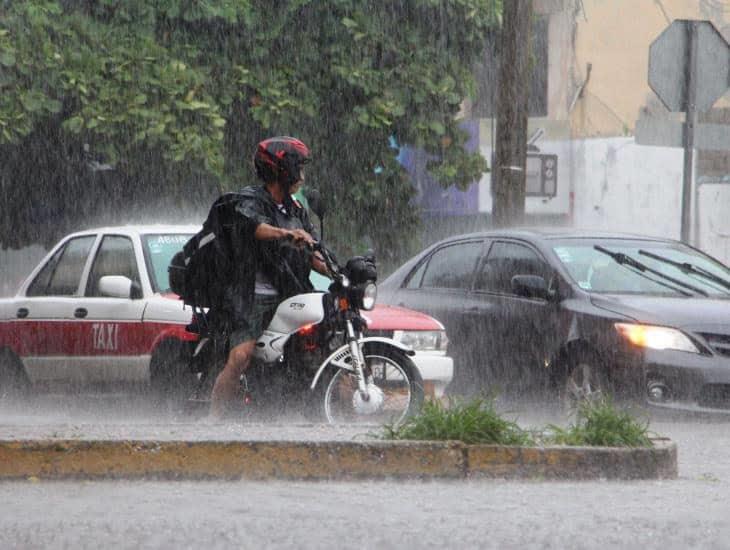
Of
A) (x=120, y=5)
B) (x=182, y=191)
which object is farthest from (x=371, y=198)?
(x=120, y=5)

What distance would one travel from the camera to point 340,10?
22.9m

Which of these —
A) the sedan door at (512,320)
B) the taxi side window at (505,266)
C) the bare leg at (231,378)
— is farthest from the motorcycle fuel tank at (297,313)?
the taxi side window at (505,266)

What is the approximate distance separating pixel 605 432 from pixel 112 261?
5023mm

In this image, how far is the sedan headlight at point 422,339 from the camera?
439 inches

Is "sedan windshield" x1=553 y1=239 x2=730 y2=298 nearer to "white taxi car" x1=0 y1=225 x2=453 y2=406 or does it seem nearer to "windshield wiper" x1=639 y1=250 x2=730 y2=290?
"windshield wiper" x1=639 y1=250 x2=730 y2=290

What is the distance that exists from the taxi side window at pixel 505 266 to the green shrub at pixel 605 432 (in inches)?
169

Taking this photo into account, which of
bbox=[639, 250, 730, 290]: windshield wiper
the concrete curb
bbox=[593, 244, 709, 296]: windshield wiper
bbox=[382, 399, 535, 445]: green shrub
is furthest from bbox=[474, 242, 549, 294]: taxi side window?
the concrete curb

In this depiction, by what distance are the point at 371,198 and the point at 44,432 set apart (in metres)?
16.2

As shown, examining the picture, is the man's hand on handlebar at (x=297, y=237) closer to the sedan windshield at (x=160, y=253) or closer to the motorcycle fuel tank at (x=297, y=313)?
the motorcycle fuel tank at (x=297, y=313)

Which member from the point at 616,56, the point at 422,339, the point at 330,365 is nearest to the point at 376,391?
the point at 330,365

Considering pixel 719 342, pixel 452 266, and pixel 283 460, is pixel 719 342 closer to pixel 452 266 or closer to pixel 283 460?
pixel 452 266

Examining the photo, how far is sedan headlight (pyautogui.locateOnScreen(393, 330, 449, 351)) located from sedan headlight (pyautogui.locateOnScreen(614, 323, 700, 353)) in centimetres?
121

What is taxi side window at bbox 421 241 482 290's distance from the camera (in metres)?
13.5

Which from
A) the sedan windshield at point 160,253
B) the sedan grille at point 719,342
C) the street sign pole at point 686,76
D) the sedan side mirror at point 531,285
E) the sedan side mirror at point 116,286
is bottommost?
the sedan grille at point 719,342
